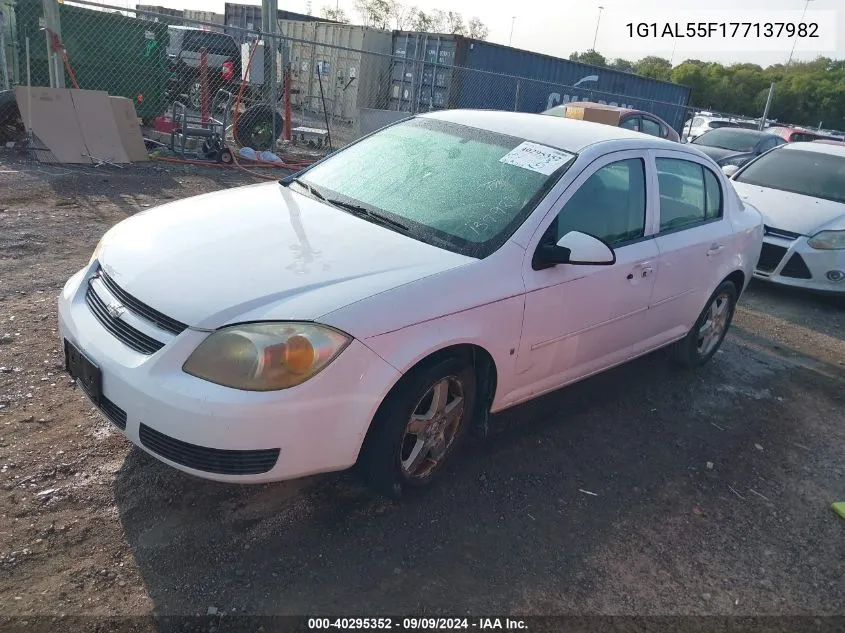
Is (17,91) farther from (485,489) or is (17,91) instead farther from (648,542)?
(648,542)

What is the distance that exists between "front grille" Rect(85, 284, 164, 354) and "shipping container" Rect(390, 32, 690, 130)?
13.2 meters

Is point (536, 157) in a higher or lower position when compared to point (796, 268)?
higher

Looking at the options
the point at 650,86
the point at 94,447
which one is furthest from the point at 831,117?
the point at 94,447

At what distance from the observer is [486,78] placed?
678 inches

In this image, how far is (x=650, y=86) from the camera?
22.6 metres

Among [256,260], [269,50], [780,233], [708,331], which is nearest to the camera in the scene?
[256,260]

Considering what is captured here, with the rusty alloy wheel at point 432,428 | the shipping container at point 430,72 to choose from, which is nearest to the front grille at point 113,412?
the rusty alloy wheel at point 432,428

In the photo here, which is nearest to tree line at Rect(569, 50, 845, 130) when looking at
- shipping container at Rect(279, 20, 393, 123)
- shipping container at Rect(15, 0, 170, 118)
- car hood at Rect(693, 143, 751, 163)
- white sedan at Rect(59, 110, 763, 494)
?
shipping container at Rect(279, 20, 393, 123)

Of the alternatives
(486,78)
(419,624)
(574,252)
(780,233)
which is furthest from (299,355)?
(486,78)

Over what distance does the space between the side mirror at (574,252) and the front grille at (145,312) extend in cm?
160

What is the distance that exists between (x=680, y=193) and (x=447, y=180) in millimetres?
1703

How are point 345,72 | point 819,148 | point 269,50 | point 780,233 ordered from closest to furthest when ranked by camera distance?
point 780,233 < point 819,148 < point 269,50 < point 345,72

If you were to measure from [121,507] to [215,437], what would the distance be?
758 mm

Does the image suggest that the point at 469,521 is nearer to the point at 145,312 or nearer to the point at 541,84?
the point at 145,312
